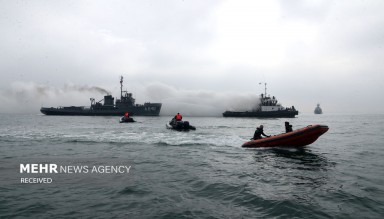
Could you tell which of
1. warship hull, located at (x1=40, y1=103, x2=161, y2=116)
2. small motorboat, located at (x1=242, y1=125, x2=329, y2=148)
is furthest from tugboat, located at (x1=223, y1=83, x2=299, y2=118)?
small motorboat, located at (x1=242, y1=125, x2=329, y2=148)

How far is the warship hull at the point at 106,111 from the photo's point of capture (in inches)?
3698

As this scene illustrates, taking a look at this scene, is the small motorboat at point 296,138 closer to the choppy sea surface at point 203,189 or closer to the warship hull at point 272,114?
the choppy sea surface at point 203,189

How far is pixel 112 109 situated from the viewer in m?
94.1

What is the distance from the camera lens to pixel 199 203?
25.2 feet

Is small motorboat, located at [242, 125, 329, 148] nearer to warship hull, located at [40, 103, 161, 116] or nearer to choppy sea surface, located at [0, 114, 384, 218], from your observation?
choppy sea surface, located at [0, 114, 384, 218]

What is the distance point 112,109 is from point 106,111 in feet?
7.64

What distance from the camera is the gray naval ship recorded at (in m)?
94.1

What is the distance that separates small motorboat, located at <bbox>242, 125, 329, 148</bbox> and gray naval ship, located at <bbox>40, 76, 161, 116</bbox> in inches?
3201

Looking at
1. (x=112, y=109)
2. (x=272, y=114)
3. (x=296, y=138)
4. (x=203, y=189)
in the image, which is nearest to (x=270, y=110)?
(x=272, y=114)

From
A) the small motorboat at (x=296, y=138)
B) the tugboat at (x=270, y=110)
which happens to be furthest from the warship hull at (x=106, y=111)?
the small motorboat at (x=296, y=138)

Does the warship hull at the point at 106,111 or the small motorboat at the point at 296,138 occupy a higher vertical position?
the warship hull at the point at 106,111

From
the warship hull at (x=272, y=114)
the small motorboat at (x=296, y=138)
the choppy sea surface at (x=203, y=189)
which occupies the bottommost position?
the choppy sea surface at (x=203, y=189)

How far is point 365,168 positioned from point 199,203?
9.96 metres

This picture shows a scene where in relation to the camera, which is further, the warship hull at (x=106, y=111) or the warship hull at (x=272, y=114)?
→ the warship hull at (x=106, y=111)
